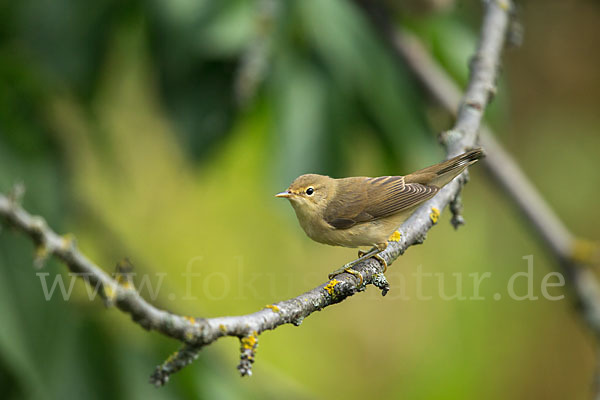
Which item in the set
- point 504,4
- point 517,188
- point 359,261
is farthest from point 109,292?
point 517,188

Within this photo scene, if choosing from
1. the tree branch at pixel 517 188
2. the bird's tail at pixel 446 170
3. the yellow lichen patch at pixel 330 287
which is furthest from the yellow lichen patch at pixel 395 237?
the tree branch at pixel 517 188

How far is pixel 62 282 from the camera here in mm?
2682

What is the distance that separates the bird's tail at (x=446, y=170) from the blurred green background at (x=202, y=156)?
0.86m

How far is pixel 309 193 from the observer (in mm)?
1887

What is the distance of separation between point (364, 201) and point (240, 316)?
0.74 m

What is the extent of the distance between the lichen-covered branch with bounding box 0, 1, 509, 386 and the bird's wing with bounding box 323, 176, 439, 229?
51mm

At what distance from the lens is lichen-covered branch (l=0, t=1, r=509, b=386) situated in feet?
3.39

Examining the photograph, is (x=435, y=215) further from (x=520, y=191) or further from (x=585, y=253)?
(x=585, y=253)

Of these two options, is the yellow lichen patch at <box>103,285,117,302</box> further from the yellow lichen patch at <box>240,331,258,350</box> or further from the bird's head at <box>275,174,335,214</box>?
the bird's head at <box>275,174,335,214</box>

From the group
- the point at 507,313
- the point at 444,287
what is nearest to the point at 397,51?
the point at 444,287

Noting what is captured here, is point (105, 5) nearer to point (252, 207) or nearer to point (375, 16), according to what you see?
point (375, 16)

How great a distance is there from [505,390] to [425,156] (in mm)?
4235

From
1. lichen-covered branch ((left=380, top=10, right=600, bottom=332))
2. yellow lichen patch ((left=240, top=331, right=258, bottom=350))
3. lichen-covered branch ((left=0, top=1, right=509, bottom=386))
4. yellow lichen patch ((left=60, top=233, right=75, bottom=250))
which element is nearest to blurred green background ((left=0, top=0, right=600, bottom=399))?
lichen-covered branch ((left=380, top=10, right=600, bottom=332))

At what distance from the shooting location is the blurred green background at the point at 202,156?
269 cm
